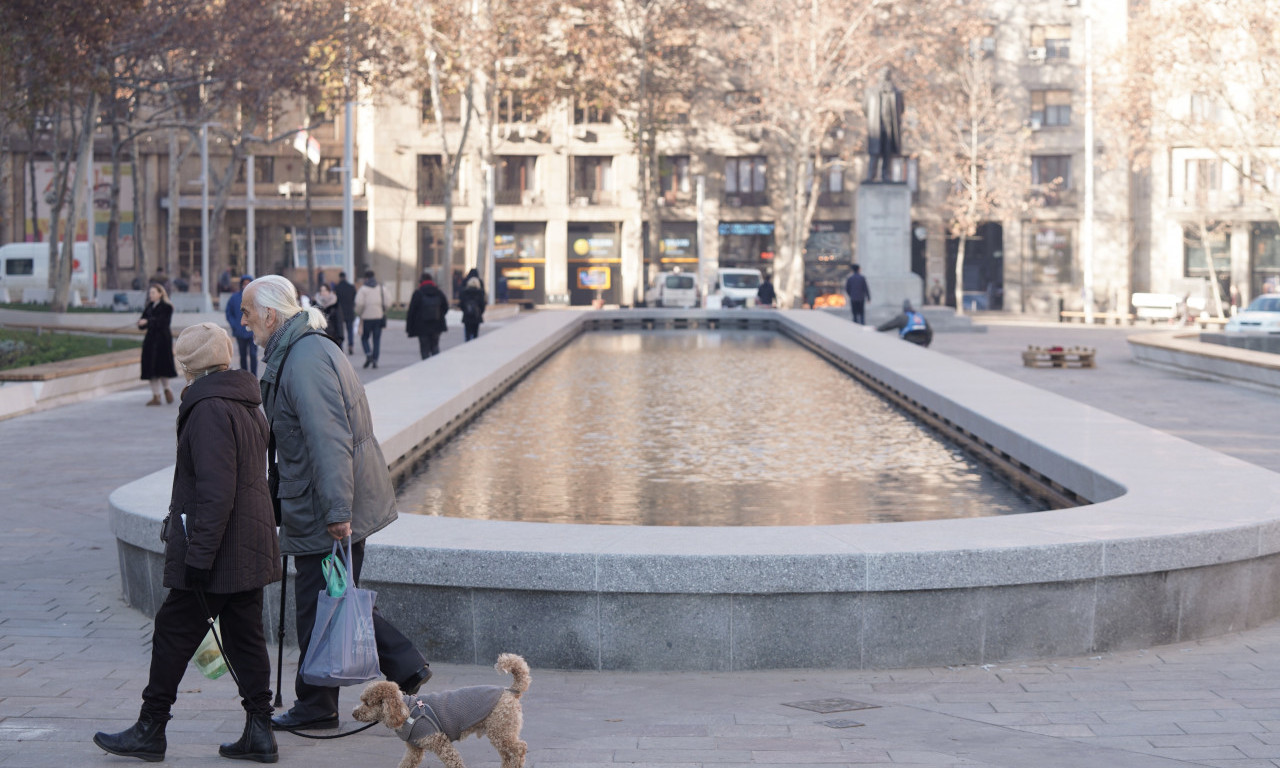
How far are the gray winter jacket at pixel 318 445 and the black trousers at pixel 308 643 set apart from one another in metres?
0.11

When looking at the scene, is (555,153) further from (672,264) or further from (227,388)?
(227,388)

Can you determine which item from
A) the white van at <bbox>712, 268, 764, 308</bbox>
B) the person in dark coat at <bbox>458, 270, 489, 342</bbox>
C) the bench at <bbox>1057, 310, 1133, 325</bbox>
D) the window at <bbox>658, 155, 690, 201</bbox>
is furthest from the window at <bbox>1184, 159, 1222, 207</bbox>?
the person in dark coat at <bbox>458, 270, 489, 342</bbox>

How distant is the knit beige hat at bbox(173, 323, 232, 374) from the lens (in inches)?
223

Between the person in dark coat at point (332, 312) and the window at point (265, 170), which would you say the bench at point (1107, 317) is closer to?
the person in dark coat at point (332, 312)

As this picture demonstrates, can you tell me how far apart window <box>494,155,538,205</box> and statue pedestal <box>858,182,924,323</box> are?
27.4m

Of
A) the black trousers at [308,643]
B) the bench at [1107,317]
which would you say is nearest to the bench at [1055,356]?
the black trousers at [308,643]

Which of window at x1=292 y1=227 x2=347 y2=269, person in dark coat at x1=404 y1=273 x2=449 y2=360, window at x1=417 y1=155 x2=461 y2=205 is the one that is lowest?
person in dark coat at x1=404 y1=273 x2=449 y2=360

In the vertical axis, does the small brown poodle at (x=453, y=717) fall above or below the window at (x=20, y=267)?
below

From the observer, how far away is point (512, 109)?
66.0m

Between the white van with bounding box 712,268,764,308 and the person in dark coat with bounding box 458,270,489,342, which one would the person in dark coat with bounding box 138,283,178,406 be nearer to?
the person in dark coat with bounding box 458,270,489,342

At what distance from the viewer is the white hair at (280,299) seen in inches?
231

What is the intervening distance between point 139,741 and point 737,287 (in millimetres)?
53182

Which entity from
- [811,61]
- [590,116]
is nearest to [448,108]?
[590,116]

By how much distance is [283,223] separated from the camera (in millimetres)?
69125
